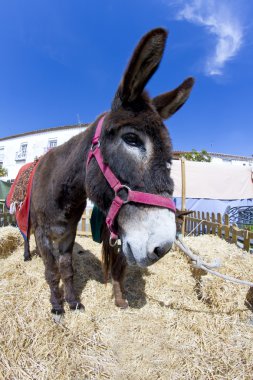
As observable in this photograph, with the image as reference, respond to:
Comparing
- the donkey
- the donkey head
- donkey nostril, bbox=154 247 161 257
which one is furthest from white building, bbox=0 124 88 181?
donkey nostril, bbox=154 247 161 257

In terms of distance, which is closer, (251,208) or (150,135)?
(150,135)

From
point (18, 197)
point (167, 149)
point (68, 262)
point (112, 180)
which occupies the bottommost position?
point (68, 262)

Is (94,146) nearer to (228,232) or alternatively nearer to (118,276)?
(118,276)

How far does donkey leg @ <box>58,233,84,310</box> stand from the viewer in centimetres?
304

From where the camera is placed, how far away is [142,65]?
1.48 meters

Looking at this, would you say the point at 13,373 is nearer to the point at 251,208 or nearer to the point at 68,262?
the point at 68,262

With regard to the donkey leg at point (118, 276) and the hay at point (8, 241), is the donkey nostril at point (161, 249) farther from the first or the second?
the hay at point (8, 241)

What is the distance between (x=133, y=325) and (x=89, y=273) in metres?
1.51

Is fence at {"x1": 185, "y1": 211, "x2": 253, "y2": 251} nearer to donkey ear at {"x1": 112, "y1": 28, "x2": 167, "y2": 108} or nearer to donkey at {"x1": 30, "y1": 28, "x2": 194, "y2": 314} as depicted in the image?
donkey at {"x1": 30, "y1": 28, "x2": 194, "y2": 314}

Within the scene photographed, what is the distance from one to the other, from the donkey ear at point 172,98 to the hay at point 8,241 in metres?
4.66

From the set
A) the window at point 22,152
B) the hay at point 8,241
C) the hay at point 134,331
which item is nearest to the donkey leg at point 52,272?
the hay at point 134,331

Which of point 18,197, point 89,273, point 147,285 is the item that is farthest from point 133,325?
point 18,197

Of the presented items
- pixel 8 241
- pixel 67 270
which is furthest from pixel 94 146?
pixel 8 241

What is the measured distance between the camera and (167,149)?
1.59 m
